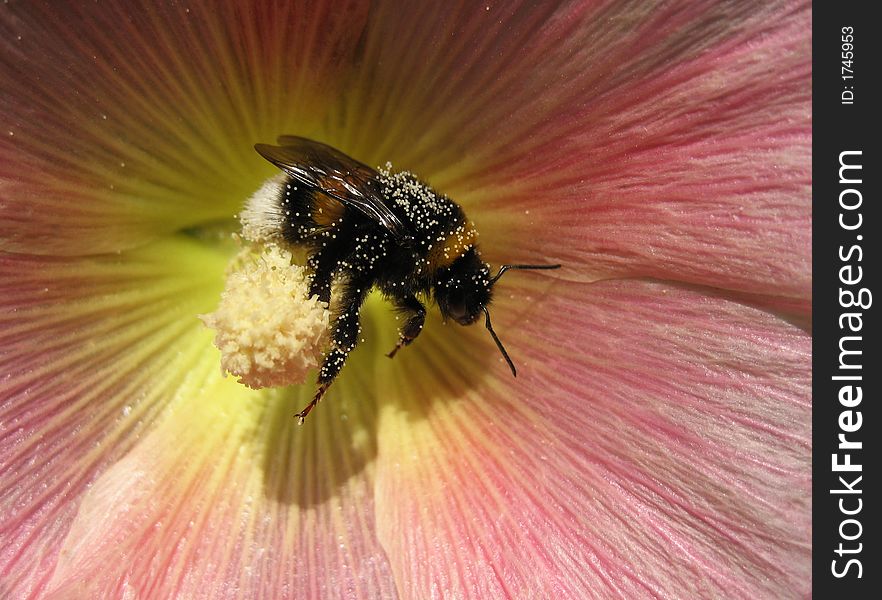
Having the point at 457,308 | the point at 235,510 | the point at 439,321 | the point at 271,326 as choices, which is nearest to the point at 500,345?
the point at 457,308

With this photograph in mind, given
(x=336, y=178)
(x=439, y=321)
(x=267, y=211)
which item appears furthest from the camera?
(x=439, y=321)

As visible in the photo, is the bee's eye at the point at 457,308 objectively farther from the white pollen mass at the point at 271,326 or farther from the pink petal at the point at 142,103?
the pink petal at the point at 142,103

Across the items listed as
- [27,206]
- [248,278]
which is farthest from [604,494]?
[27,206]

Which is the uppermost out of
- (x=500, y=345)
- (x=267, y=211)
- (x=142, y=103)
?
(x=142, y=103)

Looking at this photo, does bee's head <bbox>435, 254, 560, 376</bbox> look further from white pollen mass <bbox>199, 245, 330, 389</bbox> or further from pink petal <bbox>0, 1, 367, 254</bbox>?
pink petal <bbox>0, 1, 367, 254</bbox>

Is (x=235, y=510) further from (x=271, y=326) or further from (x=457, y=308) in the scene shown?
(x=457, y=308)

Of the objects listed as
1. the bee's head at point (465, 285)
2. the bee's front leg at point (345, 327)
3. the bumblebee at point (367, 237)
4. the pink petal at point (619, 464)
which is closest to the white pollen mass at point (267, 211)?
the bumblebee at point (367, 237)

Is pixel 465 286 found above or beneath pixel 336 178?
beneath
